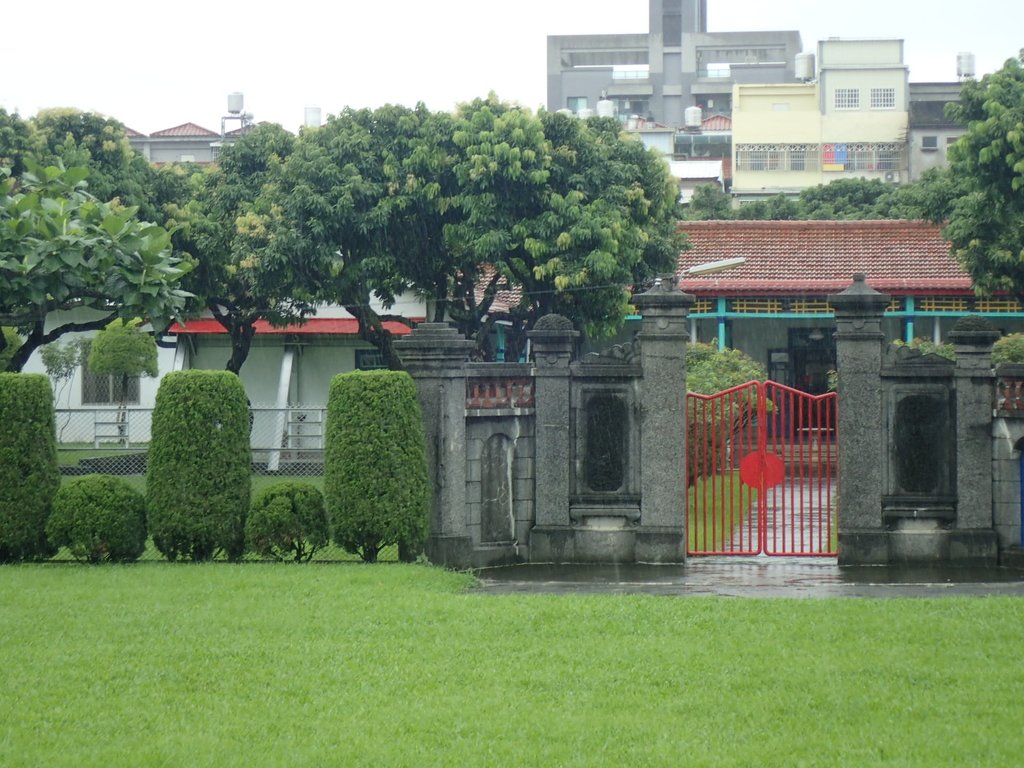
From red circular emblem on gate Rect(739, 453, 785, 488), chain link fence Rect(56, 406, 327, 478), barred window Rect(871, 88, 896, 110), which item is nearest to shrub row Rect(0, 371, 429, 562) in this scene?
red circular emblem on gate Rect(739, 453, 785, 488)

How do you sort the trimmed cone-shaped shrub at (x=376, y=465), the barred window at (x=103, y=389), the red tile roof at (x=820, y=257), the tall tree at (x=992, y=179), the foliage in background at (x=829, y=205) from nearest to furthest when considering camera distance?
the trimmed cone-shaped shrub at (x=376, y=465) → the tall tree at (x=992, y=179) → the red tile roof at (x=820, y=257) → the barred window at (x=103, y=389) → the foliage in background at (x=829, y=205)

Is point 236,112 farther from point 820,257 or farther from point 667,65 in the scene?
point 667,65

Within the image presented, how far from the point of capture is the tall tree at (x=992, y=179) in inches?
1059

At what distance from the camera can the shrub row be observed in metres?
13.2

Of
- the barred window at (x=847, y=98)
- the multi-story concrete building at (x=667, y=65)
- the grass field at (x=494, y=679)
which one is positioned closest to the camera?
the grass field at (x=494, y=679)

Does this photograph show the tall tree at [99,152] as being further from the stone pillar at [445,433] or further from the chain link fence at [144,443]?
the stone pillar at [445,433]

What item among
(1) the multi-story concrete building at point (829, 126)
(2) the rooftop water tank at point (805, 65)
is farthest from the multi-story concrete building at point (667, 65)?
(1) the multi-story concrete building at point (829, 126)

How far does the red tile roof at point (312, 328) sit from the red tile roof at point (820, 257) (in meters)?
8.37

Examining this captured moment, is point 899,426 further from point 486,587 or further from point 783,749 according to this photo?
point 783,749

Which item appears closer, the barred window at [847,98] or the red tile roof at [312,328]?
the red tile roof at [312,328]

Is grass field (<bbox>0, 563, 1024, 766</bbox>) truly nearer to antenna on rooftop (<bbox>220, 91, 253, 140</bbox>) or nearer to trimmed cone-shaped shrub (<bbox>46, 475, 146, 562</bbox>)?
trimmed cone-shaped shrub (<bbox>46, 475, 146, 562</bbox>)

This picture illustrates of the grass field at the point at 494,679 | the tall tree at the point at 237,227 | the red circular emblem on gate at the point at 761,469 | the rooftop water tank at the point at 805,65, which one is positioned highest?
the rooftop water tank at the point at 805,65

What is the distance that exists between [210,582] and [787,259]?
2670 cm

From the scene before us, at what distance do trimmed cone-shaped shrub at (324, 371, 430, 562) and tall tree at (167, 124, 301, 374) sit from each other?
608 inches
